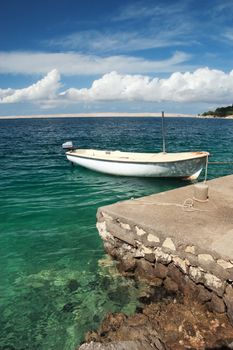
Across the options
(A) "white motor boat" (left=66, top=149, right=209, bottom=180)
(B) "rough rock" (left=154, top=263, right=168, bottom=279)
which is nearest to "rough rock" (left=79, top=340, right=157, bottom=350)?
(B) "rough rock" (left=154, top=263, right=168, bottom=279)

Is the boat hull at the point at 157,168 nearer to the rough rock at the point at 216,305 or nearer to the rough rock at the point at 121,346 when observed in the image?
the rough rock at the point at 216,305

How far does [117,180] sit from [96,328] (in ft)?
43.1

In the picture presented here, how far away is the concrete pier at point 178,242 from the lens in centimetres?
602

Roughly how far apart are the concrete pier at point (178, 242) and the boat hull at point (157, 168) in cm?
791

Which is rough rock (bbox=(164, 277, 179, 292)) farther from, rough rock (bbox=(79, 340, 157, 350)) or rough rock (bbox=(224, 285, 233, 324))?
rough rock (bbox=(79, 340, 157, 350))

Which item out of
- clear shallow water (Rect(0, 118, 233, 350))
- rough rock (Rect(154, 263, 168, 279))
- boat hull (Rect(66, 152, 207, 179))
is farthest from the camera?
boat hull (Rect(66, 152, 207, 179))

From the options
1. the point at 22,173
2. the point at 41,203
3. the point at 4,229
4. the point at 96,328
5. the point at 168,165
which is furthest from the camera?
the point at 22,173

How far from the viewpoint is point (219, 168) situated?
22.3 m

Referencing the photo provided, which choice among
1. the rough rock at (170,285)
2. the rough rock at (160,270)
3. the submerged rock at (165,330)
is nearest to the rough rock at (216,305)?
the submerged rock at (165,330)

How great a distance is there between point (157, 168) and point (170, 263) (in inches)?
440

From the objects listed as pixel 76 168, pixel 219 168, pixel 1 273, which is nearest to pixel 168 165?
pixel 219 168

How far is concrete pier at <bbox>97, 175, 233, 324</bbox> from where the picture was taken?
6023 mm

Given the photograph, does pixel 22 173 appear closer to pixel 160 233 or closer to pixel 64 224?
pixel 64 224

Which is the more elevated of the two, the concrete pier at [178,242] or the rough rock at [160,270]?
the concrete pier at [178,242]
